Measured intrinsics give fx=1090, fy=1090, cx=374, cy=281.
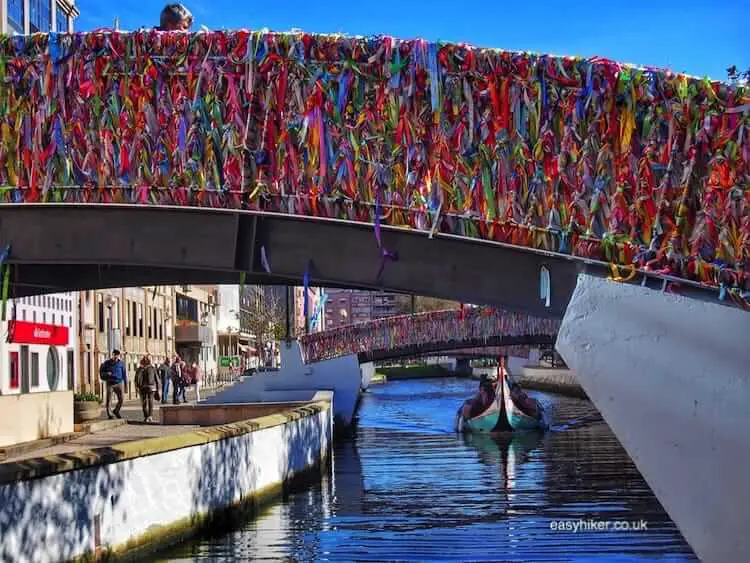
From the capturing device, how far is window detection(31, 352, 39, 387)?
115 feet

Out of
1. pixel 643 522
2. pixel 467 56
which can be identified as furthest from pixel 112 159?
pixel 643 522

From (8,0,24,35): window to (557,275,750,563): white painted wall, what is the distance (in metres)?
37.3

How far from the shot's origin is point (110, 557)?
13398 mm

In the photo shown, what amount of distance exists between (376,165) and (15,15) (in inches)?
1409

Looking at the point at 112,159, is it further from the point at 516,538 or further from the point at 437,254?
the point at 516,538

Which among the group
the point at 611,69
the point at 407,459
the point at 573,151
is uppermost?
the point at 611,69

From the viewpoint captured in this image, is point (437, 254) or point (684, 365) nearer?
point (684, 365)

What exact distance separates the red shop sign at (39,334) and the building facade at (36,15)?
9951mm

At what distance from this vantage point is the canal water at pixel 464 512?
52.3ft

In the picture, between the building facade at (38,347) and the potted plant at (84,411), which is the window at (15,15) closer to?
the building facade at (38,347)

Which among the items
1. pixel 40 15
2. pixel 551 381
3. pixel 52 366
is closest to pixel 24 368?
pixel 52 366

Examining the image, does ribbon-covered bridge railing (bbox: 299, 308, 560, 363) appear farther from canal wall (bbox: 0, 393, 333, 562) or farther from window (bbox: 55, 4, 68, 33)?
canal wall (bbox: 0, 393, 333, 562)

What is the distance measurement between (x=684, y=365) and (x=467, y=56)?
3.31m

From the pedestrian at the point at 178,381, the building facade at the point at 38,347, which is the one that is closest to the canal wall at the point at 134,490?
the pedestrian at the point at 178,381
